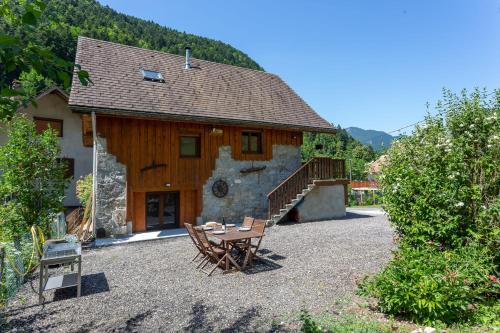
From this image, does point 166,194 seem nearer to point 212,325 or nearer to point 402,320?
point 212,325

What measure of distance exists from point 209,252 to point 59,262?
300 cm

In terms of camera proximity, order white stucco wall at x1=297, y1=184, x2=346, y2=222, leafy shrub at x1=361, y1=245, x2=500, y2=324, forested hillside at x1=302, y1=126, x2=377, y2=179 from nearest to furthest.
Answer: leafy shrub at x1=361, y1=245, x2=500, y2=324 → white stucco wall at x1=297, y1=184, x2=346, y2=222 → forested hillside at x1=302, y1=126, x2=377, y2=179

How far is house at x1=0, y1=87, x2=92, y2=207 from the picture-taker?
1673 cm

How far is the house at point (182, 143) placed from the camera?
1022cm

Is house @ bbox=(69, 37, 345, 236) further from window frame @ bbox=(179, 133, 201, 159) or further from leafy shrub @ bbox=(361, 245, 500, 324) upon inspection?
leafy shrub @ bbox=(361, 245, 500, 324)

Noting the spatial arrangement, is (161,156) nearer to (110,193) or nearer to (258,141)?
(110,193)

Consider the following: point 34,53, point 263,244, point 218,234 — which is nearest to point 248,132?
point 263,244

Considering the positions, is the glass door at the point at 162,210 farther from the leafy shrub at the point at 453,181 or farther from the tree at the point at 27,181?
the leafy shrub at the point at 453,181

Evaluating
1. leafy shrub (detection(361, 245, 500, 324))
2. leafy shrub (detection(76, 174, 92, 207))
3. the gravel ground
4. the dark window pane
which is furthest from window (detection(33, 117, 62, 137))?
leafy shrub (detection(361, 245, 500, 324))

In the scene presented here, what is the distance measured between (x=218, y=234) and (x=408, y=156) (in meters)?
4.62

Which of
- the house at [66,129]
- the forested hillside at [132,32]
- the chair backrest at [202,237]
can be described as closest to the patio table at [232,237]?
the chair backrest at [202,237]

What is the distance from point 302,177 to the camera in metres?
12.8

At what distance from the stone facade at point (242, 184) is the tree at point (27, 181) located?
16.9ft

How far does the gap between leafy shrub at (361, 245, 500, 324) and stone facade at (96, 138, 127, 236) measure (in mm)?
8458
